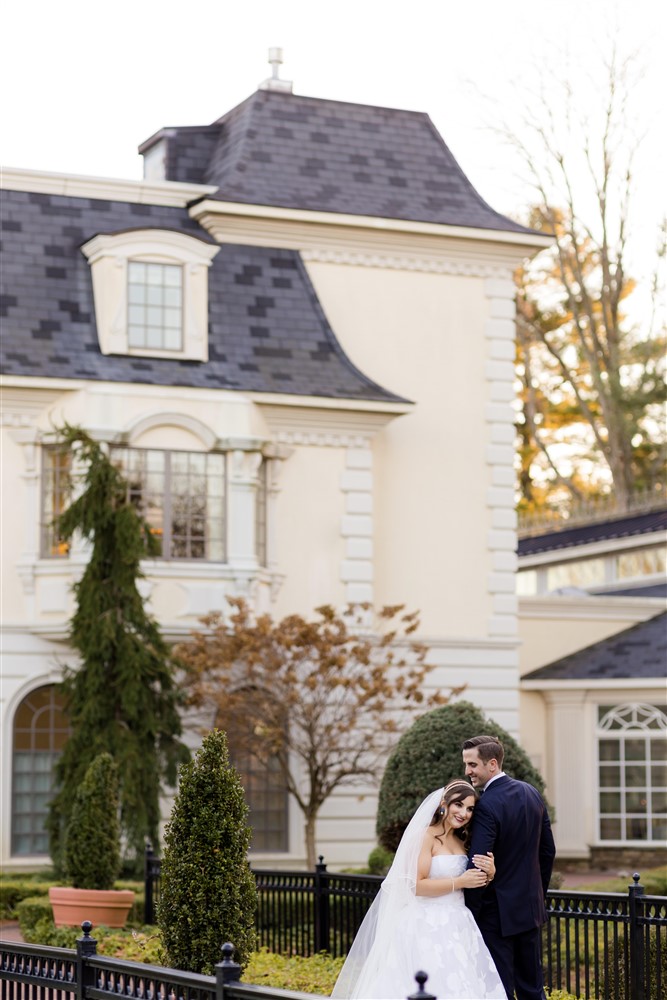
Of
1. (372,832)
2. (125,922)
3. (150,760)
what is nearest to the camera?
(125,922)

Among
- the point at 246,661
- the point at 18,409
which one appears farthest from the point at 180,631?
the point at 18,409

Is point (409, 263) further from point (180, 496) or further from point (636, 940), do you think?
point (636, 940)

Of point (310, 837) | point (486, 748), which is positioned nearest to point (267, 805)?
point (310, 837)

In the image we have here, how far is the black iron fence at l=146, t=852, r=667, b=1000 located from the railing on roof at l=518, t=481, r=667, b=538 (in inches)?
808

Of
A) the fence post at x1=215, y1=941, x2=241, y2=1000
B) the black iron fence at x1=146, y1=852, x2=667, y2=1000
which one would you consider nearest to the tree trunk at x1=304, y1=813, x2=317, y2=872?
the black iron fence at x1=146, y1=852, x2=667, y2=1000

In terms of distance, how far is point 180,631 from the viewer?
2117 centimetres

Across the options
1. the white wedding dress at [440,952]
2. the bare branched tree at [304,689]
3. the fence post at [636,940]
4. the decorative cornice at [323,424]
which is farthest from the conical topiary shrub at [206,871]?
the decorative cornice at [323,424]

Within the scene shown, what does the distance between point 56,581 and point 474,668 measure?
234 inches

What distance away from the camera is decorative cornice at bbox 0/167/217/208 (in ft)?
73.5

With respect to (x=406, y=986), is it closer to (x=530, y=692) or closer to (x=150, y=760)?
(x=150, y=760)

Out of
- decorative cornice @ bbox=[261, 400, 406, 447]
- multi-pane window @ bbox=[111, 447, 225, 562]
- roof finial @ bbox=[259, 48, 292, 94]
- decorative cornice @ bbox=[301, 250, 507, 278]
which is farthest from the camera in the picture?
roof finial @ bbox=[259, 48, 292, 94]

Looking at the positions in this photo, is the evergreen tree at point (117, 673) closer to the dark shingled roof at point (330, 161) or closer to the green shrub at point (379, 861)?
the green shrub at point (379, 861)

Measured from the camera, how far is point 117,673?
774 inches

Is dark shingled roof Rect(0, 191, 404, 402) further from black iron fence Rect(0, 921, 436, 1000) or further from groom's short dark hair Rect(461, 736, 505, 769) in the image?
groom's short dark hair Rect(461, 736, 505, 769)
